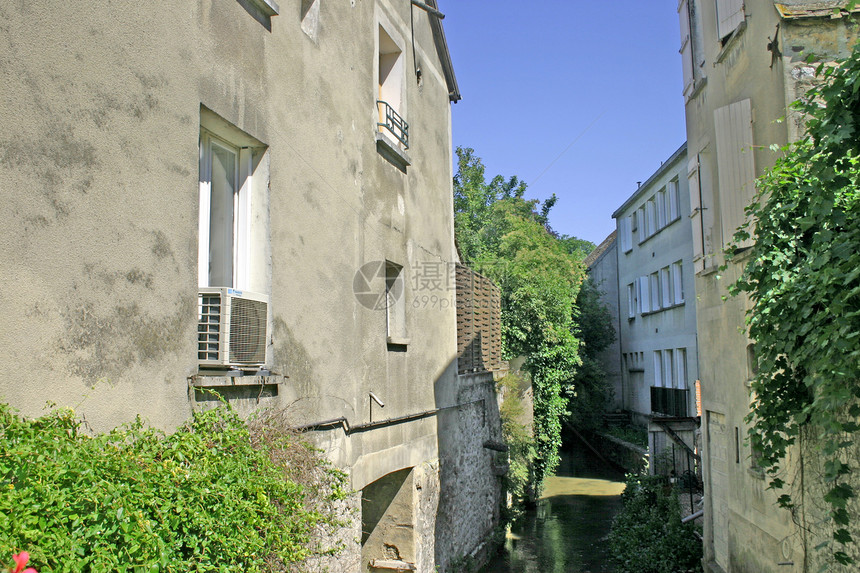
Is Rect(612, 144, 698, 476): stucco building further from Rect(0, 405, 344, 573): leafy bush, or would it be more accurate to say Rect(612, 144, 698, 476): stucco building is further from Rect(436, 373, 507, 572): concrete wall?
Rect(0, 405, 344, 573): leafy bush

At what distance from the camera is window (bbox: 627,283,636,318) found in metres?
27.6

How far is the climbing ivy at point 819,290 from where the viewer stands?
4.33 metres

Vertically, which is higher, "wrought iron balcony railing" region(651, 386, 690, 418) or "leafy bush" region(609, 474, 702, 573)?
"wrought iron balcony railing" region(651, 386, 690, 418)

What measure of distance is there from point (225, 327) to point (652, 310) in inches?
882

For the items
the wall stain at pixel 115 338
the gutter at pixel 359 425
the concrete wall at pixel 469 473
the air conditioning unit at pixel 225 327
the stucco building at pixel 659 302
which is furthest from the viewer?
the stucco building at pixel 659 302

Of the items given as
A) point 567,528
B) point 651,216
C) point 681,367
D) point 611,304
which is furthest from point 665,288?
point 567,528

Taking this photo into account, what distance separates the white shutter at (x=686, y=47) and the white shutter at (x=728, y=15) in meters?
1.70

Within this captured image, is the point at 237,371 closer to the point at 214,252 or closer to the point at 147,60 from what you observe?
the point at 214,252

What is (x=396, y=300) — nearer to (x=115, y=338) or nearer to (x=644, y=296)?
(x=115, y=338)

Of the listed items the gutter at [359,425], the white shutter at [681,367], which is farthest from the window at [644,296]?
the gutter at [359,425]

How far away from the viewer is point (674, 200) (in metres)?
22.3

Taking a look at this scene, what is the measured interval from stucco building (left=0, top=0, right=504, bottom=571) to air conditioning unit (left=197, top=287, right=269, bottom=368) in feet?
0.05

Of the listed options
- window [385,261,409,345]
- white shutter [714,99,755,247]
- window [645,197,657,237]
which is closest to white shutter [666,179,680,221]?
window [645,197,657,237]

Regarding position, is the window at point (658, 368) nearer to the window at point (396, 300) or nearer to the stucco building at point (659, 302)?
the stucco building at point (659, 302)
